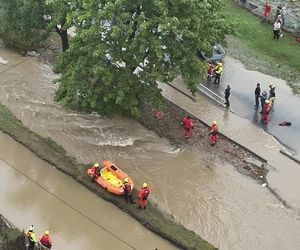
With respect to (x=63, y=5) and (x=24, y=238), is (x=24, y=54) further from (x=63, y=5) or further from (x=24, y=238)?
(x=24, y=238)

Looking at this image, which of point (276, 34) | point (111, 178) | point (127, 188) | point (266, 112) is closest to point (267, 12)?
point (276, 34)

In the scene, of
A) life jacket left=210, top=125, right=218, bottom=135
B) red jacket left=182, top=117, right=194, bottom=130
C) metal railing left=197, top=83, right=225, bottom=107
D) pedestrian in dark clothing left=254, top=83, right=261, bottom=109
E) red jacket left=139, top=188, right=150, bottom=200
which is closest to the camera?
red jacket left=139, top=188, right=150, bottom=200

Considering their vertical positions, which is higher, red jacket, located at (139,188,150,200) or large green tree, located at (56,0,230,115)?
large green tree, located at (56,0,230,115)

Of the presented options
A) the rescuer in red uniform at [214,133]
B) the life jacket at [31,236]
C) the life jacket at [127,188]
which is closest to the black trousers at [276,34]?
the rescuer in red uniform at [214,133]

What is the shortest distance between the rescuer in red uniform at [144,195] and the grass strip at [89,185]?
0.30 m

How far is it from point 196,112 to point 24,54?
12.3 metres

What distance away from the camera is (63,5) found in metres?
28.2

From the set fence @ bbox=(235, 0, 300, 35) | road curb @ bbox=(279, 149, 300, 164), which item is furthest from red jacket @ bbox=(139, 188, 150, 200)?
fence @ bbox=(235, 0, 300, 35)

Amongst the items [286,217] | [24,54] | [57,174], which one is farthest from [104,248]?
[24,54]

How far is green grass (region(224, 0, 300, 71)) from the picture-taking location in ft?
118

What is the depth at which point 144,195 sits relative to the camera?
2414 cm

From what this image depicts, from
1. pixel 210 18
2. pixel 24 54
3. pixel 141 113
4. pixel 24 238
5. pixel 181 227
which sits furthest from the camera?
pixel 24 54

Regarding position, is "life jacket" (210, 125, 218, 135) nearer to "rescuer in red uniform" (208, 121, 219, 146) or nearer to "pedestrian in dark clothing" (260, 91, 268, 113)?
"rescuer in red uniform" (208, 121, 219, 146)

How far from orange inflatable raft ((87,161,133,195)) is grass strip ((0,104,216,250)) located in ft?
1.03
